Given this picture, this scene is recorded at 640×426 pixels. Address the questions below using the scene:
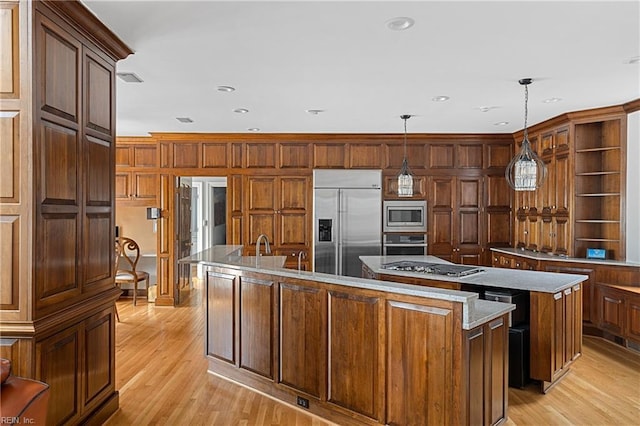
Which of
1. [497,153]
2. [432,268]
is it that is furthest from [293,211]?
[497,153]

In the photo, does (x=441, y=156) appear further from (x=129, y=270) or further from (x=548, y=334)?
(x=129, y=270)

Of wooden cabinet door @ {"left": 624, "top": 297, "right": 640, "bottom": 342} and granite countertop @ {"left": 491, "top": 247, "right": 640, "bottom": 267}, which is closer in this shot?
wooden cabinet door @ {"left": 624, "top": 297, "right": 640, "bottom": 342}

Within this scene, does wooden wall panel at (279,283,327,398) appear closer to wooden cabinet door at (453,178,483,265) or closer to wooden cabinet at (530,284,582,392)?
wooden cabinet at (530,284,582,392)

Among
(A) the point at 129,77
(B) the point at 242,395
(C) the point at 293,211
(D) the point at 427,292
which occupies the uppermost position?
(A) the point at 129,77

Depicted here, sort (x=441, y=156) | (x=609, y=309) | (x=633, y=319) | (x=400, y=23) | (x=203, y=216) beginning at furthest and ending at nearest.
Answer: (x=203, y=216)
(x=441, y=156)
(x=609, y=309)
(x=633, y=319)
(x=400, y=23)

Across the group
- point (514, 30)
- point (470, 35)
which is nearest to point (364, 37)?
point (470, 35)

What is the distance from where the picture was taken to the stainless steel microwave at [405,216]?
263 inches

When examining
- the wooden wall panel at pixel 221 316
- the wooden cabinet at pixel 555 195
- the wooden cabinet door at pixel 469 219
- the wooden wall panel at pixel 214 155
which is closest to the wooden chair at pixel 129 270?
the wooden wall panel at pixel 214 155

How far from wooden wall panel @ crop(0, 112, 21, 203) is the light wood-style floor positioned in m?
1.71

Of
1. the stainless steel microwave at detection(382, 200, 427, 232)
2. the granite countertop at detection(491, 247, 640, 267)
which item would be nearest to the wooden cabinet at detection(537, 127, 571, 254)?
the granite countertop at detection(491, 247, 640, 267)

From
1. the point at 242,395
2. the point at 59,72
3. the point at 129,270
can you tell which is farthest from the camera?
the point at 129,270

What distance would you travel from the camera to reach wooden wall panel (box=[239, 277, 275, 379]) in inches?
132

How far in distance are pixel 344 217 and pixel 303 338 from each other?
3670 mm

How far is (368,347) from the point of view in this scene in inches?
108
